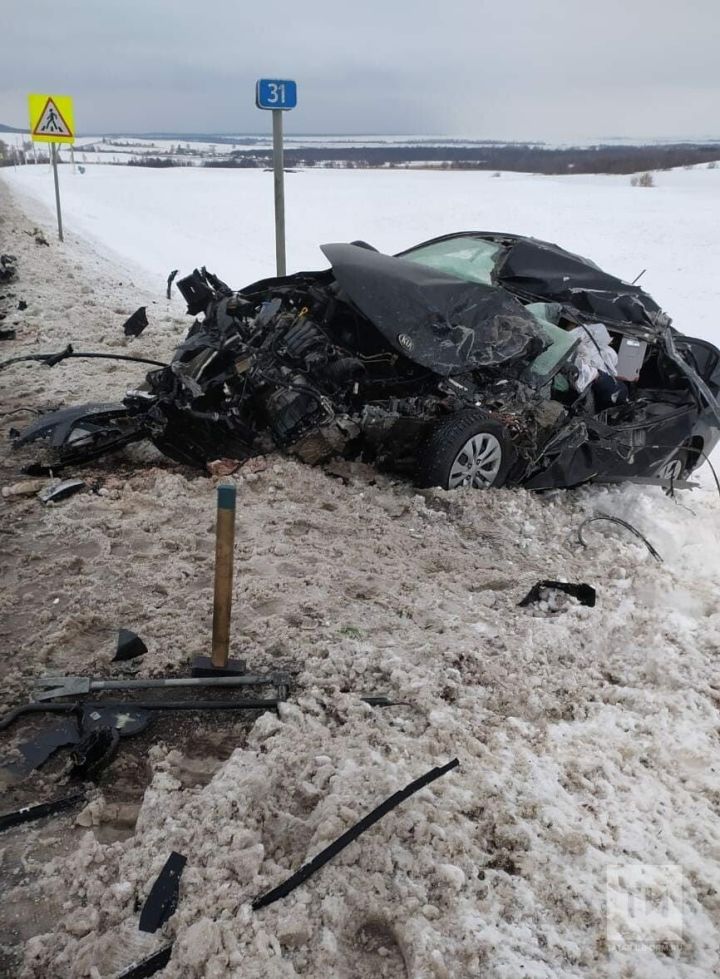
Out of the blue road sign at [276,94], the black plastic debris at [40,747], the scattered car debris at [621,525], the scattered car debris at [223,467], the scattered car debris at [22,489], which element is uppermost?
the blue road sign at [276,94]

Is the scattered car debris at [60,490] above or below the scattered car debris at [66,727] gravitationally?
above

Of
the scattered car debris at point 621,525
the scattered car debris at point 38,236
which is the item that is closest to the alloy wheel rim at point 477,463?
the scattered car debris at point 621,525

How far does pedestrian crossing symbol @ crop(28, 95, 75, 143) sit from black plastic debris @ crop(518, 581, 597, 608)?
13245mm

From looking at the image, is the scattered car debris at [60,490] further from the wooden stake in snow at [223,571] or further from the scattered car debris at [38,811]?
the scattered car debris at [38,811]

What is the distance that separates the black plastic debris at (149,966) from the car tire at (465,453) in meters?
3.17

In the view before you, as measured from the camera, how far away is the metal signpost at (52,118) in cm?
1325

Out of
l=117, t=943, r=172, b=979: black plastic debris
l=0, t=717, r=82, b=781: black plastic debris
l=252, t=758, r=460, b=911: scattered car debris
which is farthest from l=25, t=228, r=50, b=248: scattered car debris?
l=117, t=943, r=172, b=979: black plastic debris

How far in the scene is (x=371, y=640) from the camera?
3.32m

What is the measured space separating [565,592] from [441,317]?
203 centimetres

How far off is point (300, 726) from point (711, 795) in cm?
148

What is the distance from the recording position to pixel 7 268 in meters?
11.3

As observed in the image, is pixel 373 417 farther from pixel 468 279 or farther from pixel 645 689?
pixel 645 689

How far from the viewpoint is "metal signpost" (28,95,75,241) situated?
43.5ft

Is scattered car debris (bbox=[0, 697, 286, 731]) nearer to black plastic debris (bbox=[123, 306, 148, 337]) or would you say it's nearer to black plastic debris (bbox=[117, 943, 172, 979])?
black plastic debris (bbox=[117, 943, 172, 979])
